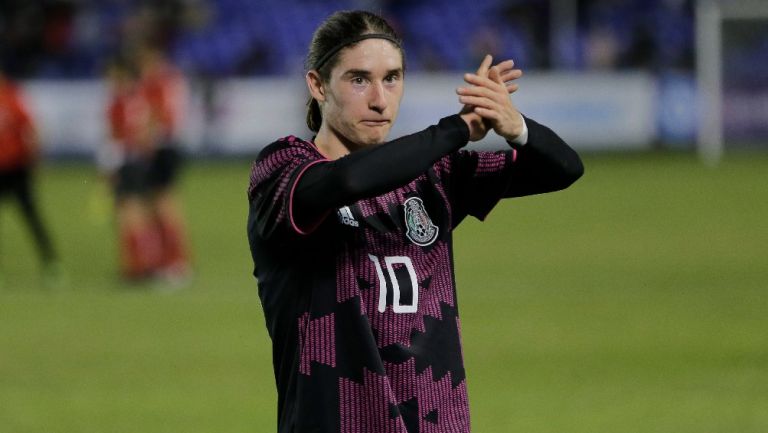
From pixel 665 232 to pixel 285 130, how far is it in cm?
1120

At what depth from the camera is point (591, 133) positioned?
90.0 ft

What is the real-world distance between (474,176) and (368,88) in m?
0.47

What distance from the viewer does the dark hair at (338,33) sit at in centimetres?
398

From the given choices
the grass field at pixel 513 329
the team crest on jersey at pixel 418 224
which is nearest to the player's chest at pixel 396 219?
the team crest on jersey at pixel 418 224

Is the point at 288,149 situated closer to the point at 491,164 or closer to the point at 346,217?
the point at 346,217

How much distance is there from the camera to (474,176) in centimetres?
423

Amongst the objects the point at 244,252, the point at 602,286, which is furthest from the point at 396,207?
the point at 244,252

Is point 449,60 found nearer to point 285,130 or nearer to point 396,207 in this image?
point 285,130

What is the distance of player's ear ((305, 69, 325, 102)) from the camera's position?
412 centimetres

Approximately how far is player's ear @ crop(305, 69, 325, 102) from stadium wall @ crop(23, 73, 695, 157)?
22896 millimetres

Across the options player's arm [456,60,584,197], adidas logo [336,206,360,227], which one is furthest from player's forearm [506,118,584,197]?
adidas logo [336,206,360,227]

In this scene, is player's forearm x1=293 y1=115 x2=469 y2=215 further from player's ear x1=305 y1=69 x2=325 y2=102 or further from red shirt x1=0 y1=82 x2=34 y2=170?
red shirt x1=0 y1=82 x2=34 y2=170

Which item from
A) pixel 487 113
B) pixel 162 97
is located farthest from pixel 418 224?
pixel 162 97

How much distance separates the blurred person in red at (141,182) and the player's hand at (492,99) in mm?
11536
